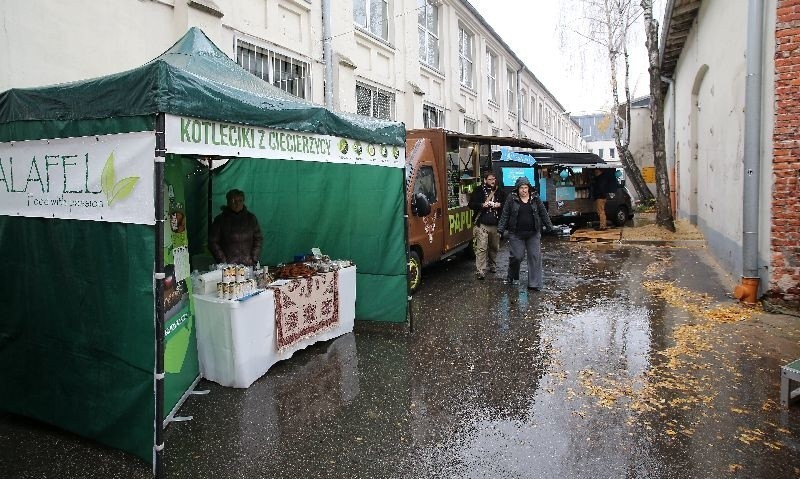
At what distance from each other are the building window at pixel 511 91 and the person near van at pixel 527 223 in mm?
21003

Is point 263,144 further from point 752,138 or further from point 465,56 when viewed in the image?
point 465,56

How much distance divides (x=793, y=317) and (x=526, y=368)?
3913mm

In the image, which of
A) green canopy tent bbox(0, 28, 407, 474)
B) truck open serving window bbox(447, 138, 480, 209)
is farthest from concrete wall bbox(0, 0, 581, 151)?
truck open serving window bbox(447, 138, 480, 209)

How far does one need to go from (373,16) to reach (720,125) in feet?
31.0

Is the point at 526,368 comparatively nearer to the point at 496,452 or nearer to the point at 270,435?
the point at 496,452

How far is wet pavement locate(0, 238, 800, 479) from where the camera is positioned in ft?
11.7

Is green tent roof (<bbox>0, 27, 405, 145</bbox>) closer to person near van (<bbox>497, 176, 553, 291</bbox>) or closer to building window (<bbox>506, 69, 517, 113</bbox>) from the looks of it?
person near van (<bbox>497, 176, 553, 291</bbox>)

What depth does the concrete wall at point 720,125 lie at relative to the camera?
282 inches

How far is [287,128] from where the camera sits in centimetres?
463

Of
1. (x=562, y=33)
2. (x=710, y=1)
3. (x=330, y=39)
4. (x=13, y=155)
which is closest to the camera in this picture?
(x=13, y=155)

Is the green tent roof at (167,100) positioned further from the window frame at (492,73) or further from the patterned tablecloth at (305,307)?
the window frame at (492,73)

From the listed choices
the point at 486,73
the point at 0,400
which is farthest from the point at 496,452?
the point at 486,73

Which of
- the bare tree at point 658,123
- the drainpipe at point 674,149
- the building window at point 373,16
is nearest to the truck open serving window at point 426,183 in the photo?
the building window at point 373,16

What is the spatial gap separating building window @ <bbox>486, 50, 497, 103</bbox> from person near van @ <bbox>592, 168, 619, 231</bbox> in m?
9.63
